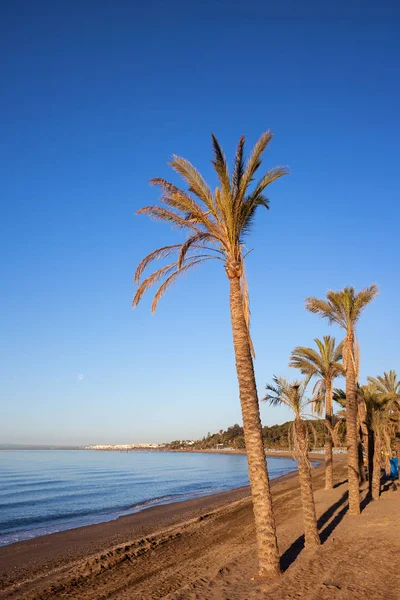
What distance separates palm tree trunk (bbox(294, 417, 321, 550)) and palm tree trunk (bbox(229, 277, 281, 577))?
2.76 m

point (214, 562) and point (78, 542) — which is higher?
point (214, 562)

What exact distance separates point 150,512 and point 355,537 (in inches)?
730

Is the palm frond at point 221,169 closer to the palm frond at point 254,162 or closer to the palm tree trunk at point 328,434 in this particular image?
the palm frond at point 254,162

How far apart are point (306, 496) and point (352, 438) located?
16.6 ft

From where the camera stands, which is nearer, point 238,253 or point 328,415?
point 238,253

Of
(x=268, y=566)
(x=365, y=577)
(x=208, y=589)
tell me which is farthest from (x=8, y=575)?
(x=365, y=577)

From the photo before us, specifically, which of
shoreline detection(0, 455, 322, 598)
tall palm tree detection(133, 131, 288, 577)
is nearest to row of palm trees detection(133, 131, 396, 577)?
tall palm tree detection(133, 131, 288, 577)

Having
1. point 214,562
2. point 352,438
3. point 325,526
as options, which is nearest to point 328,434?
point 352,438

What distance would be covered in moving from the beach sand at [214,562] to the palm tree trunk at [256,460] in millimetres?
510

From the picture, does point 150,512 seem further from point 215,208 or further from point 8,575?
point 215,208

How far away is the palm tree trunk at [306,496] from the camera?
12.0m

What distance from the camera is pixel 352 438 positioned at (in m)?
16.4

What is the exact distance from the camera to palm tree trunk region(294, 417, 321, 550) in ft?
39.5

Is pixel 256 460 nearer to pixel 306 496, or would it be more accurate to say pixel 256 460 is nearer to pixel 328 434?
pixel 306 496
